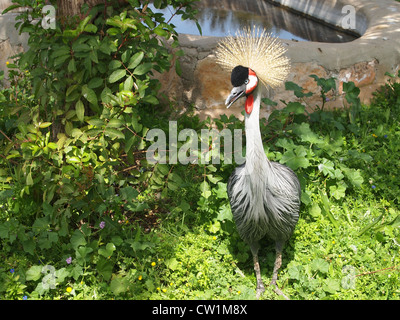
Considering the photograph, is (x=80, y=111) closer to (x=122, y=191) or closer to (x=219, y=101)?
(x=122, y=191)

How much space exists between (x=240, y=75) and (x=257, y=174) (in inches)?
Answer: 25.5

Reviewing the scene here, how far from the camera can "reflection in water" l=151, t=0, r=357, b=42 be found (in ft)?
21.8

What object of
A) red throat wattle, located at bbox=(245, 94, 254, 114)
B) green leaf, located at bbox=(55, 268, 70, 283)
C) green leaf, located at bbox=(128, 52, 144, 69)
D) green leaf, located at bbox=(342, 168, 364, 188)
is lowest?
green leaf, located at bbox=(55, 268, 70, 283)

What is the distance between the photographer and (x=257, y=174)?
2945mm

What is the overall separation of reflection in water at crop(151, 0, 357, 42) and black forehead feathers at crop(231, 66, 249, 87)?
3.72 meters

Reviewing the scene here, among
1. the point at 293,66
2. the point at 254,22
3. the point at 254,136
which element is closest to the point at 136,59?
the point at 254,136

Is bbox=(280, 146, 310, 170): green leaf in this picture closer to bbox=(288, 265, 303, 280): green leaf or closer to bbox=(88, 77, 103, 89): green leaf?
bbox=(288, 265, 303, 280): green leaf

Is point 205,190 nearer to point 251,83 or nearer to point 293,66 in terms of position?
point 251,83

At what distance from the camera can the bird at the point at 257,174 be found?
2.84m

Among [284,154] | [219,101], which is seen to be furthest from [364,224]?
[219,101]

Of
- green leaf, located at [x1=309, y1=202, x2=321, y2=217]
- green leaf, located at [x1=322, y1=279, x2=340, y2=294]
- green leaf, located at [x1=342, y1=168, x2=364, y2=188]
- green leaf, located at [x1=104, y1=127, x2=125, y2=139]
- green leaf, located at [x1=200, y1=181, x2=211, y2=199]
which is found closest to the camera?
green leaf, located at [x1=104, y1=127, x2=125, y2=139]

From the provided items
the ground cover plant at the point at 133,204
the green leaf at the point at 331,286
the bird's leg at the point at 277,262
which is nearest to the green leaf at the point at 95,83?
the ground cover plant at the point at 133,204

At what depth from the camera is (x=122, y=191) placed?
3287 mm

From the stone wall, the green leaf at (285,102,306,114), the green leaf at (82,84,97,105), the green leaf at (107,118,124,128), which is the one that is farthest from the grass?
the green leaf at (82,84,97,105)
